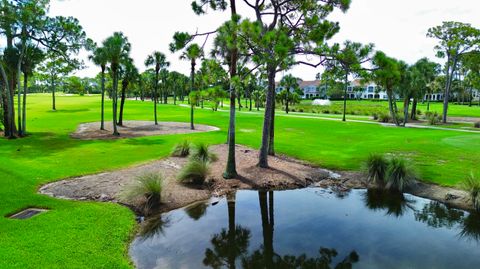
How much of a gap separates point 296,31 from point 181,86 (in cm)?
11229

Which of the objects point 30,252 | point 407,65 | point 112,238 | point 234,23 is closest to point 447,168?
point 234,23

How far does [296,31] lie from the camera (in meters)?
16.5

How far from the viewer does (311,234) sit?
10320mm

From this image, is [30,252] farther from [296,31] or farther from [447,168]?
[447,168]

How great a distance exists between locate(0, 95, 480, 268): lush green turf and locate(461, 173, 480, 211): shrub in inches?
74.0

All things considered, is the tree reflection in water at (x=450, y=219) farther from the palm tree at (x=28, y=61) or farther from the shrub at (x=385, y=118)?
the shrub at (x=385, y=118)

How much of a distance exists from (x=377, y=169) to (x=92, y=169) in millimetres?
14279

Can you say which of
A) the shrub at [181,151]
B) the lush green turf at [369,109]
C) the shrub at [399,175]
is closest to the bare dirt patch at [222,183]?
the shrub at [399,175]

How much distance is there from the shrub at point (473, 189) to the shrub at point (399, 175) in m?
2.30

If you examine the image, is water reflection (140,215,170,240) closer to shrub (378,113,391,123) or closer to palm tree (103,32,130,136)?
palm tree (103,32,130,136)

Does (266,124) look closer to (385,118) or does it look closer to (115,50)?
(115,50)

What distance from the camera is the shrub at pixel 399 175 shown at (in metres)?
14.9

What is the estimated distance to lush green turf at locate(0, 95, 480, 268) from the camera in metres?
8.29

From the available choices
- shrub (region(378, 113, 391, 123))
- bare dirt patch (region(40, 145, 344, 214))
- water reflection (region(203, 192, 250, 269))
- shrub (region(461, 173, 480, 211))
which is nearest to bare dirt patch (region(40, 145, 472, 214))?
bare dirt patch (region(40, 145, 344, 214))
